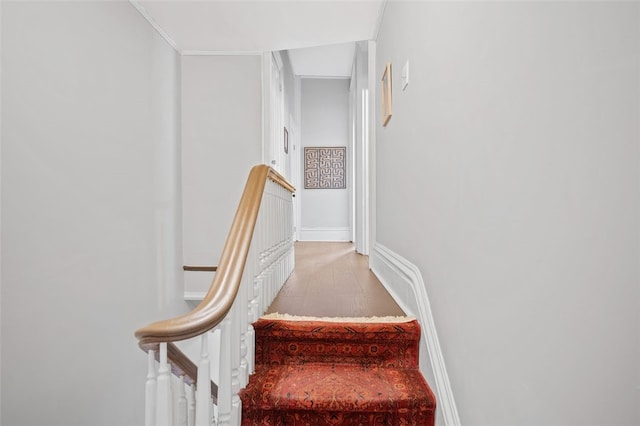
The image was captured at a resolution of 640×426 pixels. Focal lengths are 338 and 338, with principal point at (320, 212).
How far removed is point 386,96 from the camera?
2459mm

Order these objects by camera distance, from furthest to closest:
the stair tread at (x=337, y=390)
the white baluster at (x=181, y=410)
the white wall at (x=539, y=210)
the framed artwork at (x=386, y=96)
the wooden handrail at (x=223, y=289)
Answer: the framed artwork at (x=386, y=96)
the stair tread at (x=337, y=390)
the white baluster at (x=181, y=410)
the wooden handrail at (x=223, y=289)
the white wall at (x=539, y=210)

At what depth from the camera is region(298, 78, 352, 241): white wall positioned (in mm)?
6523

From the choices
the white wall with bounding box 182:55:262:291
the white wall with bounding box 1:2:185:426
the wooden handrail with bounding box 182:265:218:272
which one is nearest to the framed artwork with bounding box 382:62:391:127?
the white wall with bounding box 182:55:262:291

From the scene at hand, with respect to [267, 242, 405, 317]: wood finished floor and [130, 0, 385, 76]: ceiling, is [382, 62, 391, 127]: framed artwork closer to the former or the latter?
[130, 0, 385, 76]: ceiling

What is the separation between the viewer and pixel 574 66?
63 cm

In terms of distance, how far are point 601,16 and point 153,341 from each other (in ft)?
3.92

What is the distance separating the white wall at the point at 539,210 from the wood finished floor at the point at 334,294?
2.14ft

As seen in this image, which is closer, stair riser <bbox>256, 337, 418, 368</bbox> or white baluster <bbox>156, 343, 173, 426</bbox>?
white baluster <bbox>156, 343, 173, 426</bbox>

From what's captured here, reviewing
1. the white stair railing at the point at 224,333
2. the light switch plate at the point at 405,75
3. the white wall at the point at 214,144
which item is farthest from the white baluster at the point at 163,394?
the white wall at the point at 214,144

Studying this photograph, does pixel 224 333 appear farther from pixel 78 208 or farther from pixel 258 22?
pixel 258 22

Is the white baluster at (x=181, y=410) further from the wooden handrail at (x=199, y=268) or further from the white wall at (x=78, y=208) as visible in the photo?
the wooden handrail at (x=199, y=268)

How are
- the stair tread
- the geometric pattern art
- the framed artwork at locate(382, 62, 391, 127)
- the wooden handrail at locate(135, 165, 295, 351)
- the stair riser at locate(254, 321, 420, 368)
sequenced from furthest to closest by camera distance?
the geometric pattern art
the framed artwork at locate(382, 62, 391, 127)
the stair riser at locate(254, 321, 420, 368)
the stair tread
the wooden handrail at locate(135, 165, 295, 351)

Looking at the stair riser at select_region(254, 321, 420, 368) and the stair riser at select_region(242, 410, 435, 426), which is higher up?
the stair riser at select_region(254, 321, 420, 368)

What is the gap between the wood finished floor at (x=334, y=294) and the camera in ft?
6.24
